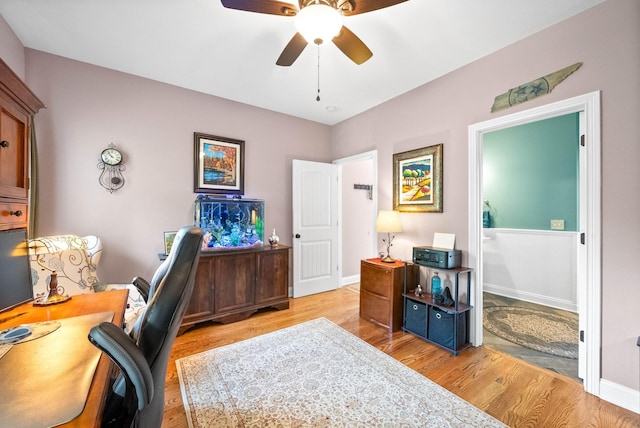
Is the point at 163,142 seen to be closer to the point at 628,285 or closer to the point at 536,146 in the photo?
the point at 628,285

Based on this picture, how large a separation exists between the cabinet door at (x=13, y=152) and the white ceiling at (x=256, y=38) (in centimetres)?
110

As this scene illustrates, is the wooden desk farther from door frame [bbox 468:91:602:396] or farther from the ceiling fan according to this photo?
door frame [bbox 468:91:602:396]

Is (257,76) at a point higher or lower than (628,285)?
higher

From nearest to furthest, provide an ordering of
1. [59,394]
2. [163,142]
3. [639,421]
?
[59,394] → [639,421] → [163,142]

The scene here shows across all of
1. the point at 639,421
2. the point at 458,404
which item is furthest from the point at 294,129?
the point at 639,421

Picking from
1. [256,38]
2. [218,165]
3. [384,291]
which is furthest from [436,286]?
[218,165]

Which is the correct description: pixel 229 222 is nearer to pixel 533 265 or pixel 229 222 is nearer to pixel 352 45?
pixel 352 45

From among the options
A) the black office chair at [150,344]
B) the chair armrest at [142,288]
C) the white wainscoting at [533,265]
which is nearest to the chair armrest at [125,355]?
the black office chair at [150,344]

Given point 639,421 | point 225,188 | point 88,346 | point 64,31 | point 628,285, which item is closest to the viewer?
point 88,346

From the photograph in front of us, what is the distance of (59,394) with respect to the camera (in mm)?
717

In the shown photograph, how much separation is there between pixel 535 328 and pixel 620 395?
1.14 metres

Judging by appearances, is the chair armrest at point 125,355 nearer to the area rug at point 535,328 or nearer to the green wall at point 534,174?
the area rug at point 535,328

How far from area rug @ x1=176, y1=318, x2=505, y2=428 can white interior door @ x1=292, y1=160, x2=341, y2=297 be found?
1512 mm

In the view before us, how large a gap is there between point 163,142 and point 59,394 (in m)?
2.84
